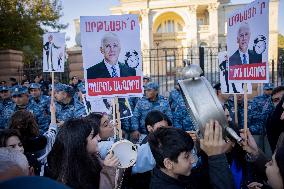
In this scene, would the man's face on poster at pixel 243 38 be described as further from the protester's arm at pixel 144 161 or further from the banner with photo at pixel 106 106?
the banner with photo at pixel 106 106

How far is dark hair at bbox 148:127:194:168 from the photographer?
95.0 inches

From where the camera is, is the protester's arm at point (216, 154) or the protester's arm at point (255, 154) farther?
the protester's arm at point (255, 154)

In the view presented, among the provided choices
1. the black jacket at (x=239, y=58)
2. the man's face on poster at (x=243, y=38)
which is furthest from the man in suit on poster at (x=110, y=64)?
the man's face on poster at (x=243, y=38)

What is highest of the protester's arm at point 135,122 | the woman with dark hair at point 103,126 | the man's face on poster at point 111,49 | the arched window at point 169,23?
the arched window at point 169,23

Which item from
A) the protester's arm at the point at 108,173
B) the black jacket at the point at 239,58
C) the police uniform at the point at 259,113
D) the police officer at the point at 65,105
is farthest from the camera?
the police officer at the point at 65,105

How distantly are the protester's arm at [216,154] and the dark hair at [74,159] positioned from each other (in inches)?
36.3

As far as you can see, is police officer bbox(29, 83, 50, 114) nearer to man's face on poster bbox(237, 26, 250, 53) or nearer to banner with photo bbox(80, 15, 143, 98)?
banner with photo bbox(80, 15, 143, 98)

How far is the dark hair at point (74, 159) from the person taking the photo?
8.21 ft

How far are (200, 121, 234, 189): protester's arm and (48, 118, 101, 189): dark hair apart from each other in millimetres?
922

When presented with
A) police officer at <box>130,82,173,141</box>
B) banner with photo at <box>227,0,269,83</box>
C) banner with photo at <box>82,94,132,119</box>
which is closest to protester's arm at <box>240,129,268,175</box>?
banner with photo at <box>227,0,269,83</box>

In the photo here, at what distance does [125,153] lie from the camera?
2688 millimetres

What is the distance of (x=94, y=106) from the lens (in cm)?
568

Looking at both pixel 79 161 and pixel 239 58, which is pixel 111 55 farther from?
pixel 79 161

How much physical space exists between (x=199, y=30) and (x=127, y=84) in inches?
1712
